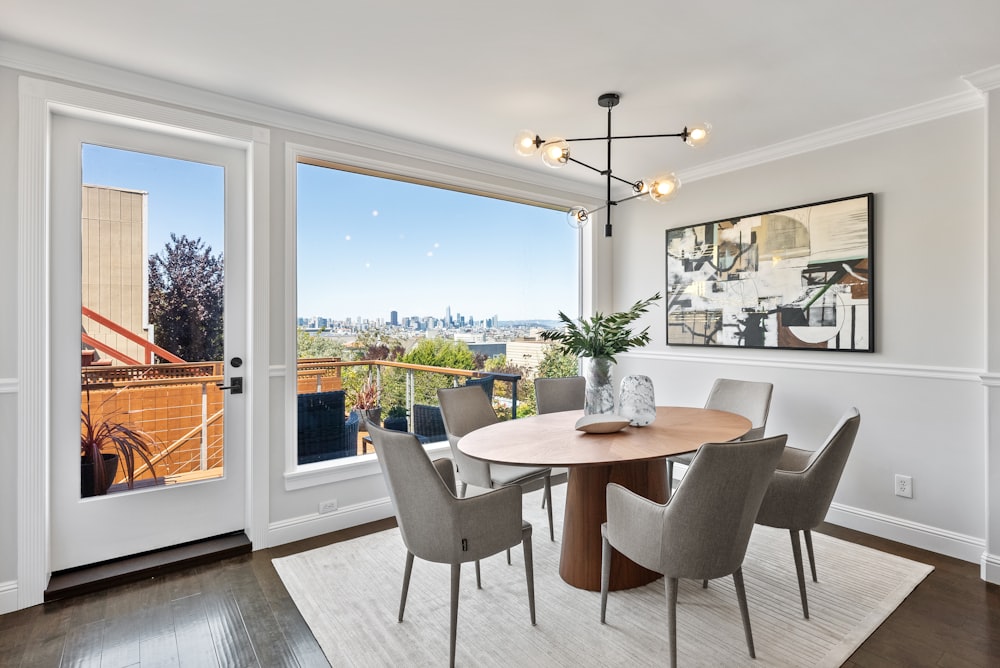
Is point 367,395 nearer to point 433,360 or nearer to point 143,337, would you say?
point 433,360

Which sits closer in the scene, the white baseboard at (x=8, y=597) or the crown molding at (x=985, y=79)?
the white baseboard at (x=8, y=597)

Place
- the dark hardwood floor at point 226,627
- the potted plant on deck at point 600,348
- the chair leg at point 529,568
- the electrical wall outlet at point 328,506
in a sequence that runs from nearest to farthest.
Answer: the dark hardwood floor at point 226,627, the chair leg at point 529,568, the potted plant on deck at point 600,348, the electrical wall outlet at point 328,506

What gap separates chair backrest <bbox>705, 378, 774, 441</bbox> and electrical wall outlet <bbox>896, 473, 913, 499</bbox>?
0.78 meters

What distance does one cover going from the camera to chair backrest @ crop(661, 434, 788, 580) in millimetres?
1741

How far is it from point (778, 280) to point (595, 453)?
2.30 meters

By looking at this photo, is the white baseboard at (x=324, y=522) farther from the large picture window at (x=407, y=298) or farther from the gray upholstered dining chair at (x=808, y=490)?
the gray upholstered dining chair at (x=808, y=490)

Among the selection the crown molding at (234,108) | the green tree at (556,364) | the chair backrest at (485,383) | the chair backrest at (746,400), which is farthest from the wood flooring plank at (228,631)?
the green tree at (556,364)

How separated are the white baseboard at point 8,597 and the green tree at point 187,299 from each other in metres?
1.22

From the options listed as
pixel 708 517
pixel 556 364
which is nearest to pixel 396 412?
pixel 556 364

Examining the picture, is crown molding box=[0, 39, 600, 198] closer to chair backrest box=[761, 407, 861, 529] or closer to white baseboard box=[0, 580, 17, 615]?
white baseboard box=[0, 580, 17, 615]

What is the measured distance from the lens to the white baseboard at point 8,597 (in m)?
2.34

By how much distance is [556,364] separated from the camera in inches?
189

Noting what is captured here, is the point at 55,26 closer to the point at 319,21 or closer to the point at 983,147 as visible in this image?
the point at 319,21

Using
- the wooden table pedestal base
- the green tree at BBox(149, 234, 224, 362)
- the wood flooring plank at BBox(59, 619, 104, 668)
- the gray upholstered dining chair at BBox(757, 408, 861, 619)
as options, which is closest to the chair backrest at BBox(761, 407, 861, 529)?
the gray upholstered dining chair at BBox(757, 408, 861, 619)
